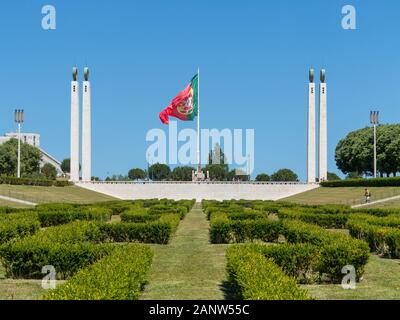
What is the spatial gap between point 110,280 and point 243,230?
13191mm

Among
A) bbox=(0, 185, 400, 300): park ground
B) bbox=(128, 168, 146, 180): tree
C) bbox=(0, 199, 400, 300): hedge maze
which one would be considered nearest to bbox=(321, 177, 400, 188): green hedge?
bbox=(0, 199, 400, 300): hedge maze

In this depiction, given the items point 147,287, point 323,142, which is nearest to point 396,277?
point 147,287

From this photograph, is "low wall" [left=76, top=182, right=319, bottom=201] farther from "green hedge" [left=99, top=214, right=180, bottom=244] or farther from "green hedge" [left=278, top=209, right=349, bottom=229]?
"green hedge" [left=99, top=214, right=180, bottom=244]

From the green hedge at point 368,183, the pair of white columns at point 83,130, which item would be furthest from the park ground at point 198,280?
the pair of white columns at point 83,130

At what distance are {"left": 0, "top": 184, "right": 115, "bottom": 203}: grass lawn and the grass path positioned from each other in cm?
3872

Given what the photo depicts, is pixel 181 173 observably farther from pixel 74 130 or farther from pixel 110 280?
pixel 110 280

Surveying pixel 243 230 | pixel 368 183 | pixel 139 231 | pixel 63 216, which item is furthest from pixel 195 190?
pixel 243 230

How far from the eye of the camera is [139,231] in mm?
23156

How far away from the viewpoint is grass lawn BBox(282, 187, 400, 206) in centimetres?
5997

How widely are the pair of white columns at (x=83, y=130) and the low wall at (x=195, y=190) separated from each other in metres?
3.16
